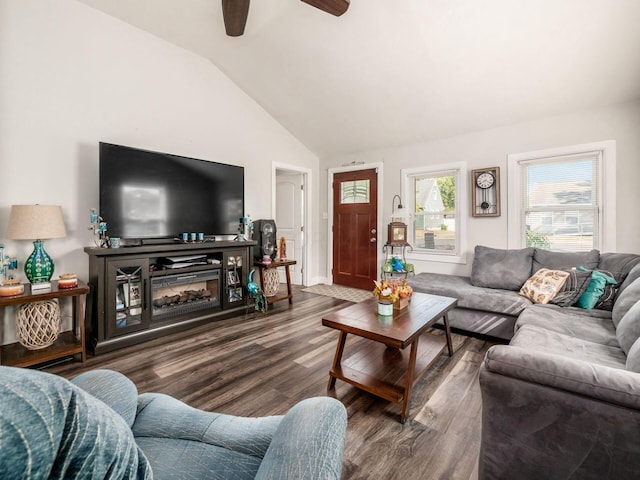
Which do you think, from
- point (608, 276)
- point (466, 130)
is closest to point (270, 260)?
point (466, 130)

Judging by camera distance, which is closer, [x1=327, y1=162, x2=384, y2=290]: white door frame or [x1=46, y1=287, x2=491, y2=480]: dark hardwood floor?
[x1=46, y1=287, x2=491, y2=480]: dark hardwood floor

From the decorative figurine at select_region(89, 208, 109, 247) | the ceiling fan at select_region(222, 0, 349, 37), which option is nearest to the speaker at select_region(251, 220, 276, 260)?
the decorative figurine at select_region(89, 208, 109, 247)

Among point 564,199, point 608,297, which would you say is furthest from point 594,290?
point 564,199

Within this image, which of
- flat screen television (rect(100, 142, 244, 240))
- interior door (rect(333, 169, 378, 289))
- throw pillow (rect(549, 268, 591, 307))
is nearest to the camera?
throw pillow (rect(549, 268, 591, 307))

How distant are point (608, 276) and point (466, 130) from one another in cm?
235

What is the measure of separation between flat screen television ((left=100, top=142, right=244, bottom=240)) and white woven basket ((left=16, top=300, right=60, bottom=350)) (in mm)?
774

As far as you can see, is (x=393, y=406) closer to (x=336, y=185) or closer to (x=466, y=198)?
(x=466, y=198)

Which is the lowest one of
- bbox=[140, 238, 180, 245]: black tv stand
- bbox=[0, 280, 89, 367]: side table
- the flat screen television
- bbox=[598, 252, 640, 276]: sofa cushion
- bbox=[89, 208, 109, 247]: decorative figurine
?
bbox=[0, 280, 89, 367]: side table

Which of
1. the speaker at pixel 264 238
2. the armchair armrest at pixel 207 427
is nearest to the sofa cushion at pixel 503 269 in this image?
the speaker at pixel 264 238

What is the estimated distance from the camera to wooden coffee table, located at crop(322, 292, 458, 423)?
1.82 metres

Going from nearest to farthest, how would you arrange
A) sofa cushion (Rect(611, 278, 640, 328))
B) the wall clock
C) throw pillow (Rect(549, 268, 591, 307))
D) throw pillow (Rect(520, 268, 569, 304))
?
sofa cushion (Rect(611, 278, 640, 328)) < throw pillow (Rect(549, 268, 591, 307)) < throw pillow (Rect(520, 268, 569, 304)) < the wall clock

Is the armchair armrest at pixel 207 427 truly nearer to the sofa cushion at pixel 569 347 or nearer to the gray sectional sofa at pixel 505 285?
the sofa cushion at pixel 569 347

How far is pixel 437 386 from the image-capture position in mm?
2117

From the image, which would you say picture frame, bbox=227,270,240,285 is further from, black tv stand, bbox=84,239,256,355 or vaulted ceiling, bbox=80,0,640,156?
vaulted ceiling, bbox=80,0,640,156
